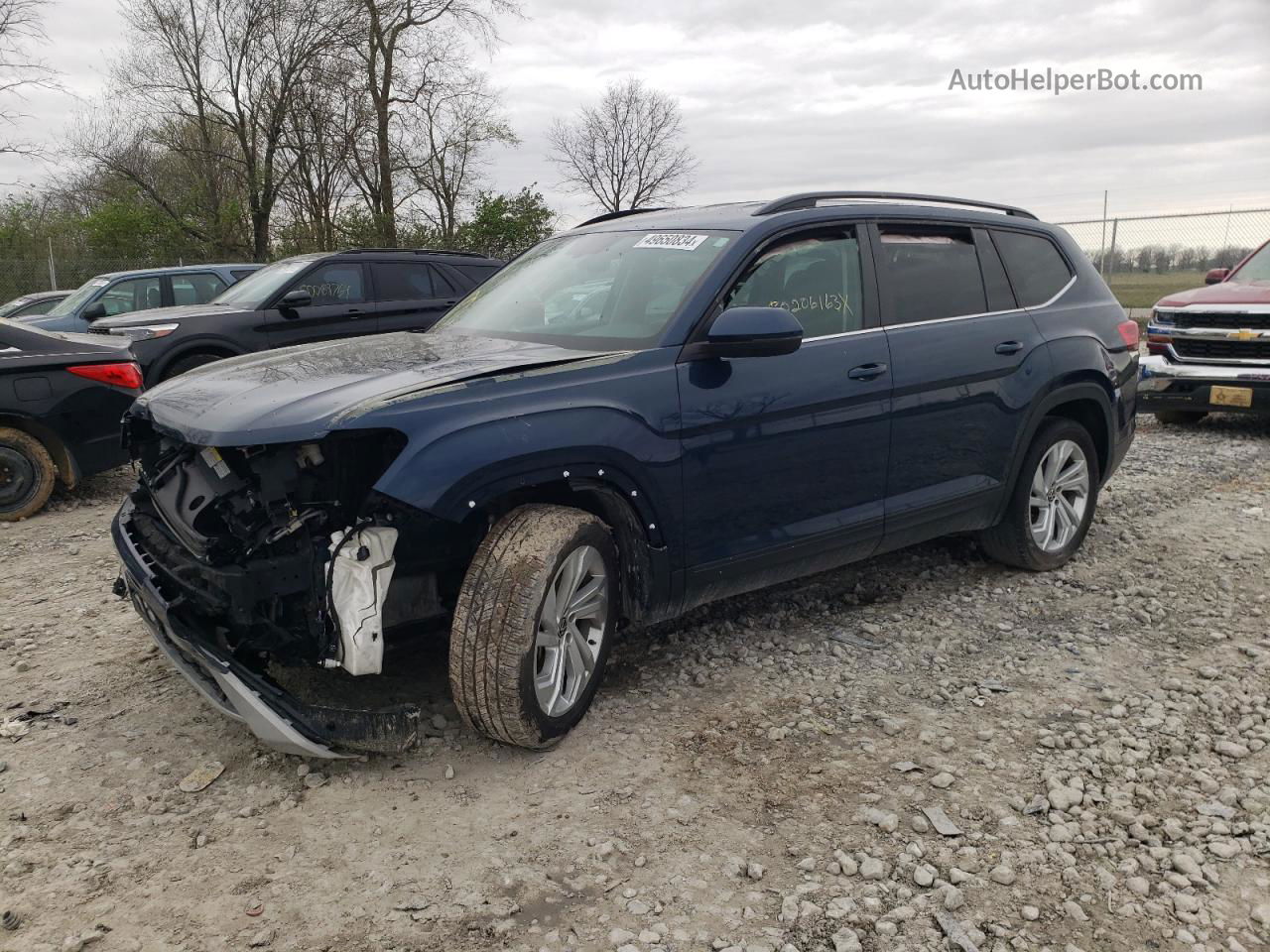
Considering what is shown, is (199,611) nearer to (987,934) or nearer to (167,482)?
(167,482)

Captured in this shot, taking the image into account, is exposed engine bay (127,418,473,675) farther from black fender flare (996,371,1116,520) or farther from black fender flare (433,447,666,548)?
black fender flare (996,371,1116,520)

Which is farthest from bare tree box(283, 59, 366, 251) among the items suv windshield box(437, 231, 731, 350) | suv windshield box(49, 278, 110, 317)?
suv windshield box(437, 231, 731, 350)

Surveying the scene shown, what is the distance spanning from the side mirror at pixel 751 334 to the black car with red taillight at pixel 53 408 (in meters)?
4.48

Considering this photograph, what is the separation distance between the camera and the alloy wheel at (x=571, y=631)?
3006 mm

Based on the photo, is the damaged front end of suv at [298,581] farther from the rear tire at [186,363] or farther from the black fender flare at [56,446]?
the rear tire at [186,363]

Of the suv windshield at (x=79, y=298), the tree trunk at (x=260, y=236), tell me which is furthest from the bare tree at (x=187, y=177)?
the suv windshield at (x=79, y=298)

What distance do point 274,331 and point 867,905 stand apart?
7.94 m

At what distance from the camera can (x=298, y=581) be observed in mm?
2725

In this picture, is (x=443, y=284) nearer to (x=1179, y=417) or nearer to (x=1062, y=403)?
(x=1062, y=403)

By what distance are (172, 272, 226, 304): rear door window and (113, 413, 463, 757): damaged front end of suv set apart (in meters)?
9.59

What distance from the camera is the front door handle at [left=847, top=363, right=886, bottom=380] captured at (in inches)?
148

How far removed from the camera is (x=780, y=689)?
3564mm

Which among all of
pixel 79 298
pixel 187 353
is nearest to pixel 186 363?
pixel 187 353

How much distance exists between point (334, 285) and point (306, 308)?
0.42 metres
